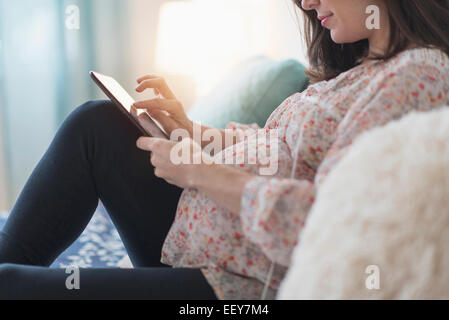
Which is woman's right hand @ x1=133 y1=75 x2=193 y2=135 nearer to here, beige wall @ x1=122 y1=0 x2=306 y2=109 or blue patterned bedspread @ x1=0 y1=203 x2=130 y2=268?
blue patterned bedspread @ x1=0 y1=203 x2=130 y2=268

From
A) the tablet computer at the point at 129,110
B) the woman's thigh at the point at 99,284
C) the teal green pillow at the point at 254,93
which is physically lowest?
the woman's thigh at the point at 99,284

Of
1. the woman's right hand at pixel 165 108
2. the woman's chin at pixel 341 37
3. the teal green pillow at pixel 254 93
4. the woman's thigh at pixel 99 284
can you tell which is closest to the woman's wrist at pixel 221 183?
the woman's thigh at pixel 99 284

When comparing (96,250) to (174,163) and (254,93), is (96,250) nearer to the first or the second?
(254,93)

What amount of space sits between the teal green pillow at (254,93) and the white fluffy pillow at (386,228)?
36.3 inches

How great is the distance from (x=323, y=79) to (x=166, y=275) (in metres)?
0.56

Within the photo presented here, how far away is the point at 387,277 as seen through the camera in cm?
52

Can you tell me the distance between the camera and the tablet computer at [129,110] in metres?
0.83

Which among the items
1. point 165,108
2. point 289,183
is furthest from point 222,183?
point 165,108

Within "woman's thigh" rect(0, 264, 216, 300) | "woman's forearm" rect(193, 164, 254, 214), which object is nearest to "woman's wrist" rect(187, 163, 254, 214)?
"woman's forearm" rect(193, 164, 254, 214)

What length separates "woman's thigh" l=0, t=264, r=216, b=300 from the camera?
68 centimetres

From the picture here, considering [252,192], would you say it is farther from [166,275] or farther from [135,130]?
[135,130]

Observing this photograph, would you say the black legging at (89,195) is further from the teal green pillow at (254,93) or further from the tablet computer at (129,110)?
the teal green pillow at (254,93)

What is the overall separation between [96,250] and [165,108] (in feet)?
2.19
